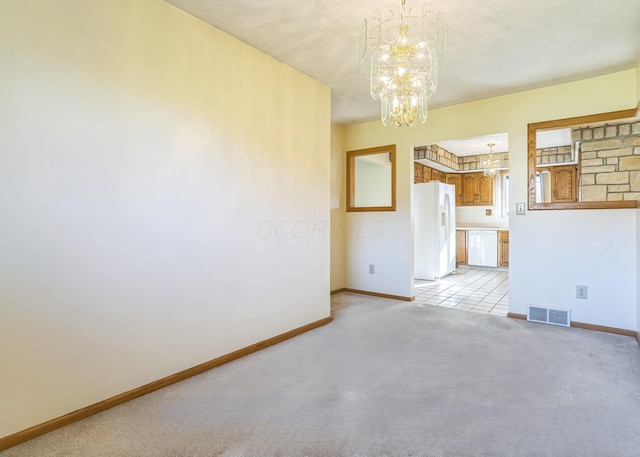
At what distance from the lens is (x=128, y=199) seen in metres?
2.05

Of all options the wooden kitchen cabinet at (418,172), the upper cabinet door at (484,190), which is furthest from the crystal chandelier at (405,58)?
the upper cabinet door at (484,190)

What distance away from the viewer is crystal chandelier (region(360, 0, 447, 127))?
2.22 metres

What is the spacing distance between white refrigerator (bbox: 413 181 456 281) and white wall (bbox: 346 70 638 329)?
1.74 metres

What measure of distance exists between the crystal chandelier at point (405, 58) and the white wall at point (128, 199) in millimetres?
1057

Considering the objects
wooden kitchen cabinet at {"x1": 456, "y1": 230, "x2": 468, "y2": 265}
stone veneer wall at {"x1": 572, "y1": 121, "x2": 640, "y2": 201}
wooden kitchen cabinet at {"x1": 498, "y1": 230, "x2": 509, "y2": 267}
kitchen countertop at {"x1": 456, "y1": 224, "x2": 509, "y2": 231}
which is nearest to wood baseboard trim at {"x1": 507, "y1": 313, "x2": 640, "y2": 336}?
stone veneer wall at {"x1": 572, "y1": 121, "x2": 640, "y2": 201}

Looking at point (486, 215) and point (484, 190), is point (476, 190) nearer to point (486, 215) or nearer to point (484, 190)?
point (484, 190)

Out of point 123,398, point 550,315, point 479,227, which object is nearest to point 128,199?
point 123,398

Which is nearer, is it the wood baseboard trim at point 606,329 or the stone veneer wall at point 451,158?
the wood baseboard trim at point 606,329

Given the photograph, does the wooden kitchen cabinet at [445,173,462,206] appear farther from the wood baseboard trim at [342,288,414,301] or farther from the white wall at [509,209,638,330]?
the white wall at [509,209,638,330]

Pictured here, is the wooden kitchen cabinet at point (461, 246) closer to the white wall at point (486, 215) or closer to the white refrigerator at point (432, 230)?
the white wall at point (486, 215)

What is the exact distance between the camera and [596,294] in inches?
132

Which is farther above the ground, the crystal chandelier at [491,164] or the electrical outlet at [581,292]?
the crystal chandelier at [491,164]

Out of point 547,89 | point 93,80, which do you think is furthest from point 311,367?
point 547,89

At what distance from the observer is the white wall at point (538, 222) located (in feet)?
10.6
